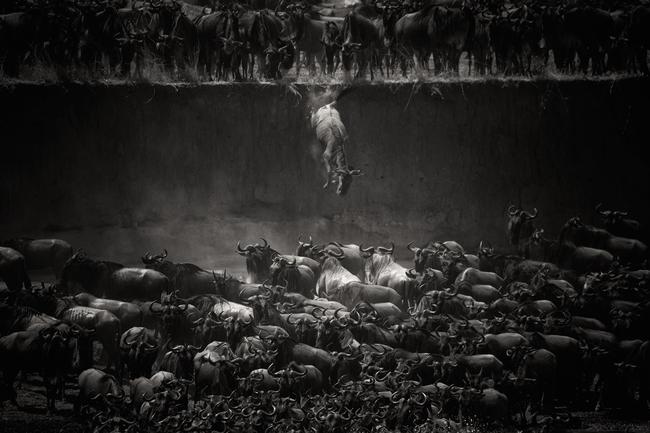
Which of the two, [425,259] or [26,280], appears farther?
[425,259]

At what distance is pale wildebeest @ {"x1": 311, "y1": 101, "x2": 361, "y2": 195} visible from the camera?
19.5m

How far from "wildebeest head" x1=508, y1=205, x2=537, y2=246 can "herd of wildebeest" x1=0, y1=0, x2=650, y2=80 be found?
337 cm

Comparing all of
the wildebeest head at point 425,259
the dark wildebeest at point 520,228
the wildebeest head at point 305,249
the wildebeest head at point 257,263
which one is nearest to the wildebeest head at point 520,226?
the dark wildebeest at point 520,228

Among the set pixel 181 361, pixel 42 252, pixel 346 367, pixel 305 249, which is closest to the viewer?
pixel 181 361

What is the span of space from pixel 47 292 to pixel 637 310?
28.4 ft

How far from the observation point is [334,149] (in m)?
19.6

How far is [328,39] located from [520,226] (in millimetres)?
5405

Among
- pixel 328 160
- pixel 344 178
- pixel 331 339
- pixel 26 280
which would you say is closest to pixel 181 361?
pixel 331 339

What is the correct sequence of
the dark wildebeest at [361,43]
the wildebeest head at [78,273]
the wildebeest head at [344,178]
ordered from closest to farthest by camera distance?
the wildebeest head at [78,273] → the wildebeest head at [344,178] → the dark wildebeest at [361,43]

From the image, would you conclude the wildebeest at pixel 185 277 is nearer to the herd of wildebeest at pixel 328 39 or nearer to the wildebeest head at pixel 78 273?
the wildebeest head at pixel 78 273

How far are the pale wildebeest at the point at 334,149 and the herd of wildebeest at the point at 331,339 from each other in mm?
1670

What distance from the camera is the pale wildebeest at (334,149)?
19.5 m

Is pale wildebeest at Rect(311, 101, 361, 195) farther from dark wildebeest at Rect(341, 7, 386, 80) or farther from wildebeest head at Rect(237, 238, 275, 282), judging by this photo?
wildebeest head at Rect(237, 238, 275, 282)

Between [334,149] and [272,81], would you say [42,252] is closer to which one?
[334,149]
